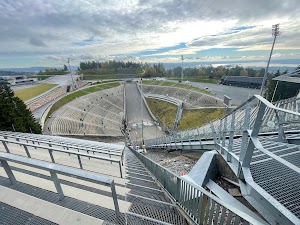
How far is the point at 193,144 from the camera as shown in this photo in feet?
35.5

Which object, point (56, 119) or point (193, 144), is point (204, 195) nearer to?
point (193, 144)

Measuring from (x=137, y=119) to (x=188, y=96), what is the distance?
1607cm

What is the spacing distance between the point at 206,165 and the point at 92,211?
384cm

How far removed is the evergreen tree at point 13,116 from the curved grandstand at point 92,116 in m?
4.24

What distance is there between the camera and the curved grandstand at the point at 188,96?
38.9 m

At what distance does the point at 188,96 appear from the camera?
46.4 metres

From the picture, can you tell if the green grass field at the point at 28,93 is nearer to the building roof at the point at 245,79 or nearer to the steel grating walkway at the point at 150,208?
the steel grating walkway at the point at 150,208

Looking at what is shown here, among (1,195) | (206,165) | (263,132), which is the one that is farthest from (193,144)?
(1,195)

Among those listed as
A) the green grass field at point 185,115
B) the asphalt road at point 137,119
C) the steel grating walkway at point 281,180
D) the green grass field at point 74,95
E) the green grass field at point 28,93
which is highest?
the steel grating walkway at point 281,180

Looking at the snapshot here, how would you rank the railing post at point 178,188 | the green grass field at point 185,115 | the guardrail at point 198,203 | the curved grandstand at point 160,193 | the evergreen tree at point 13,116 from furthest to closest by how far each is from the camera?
the green grass field at point 185,115 → the evergreen tree at point 13,116 → the railing post at point 178,188 → the curved grandstand at point 160,193 → the guardrail at point 198,203

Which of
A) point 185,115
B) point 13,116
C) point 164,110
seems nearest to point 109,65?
point 164,110

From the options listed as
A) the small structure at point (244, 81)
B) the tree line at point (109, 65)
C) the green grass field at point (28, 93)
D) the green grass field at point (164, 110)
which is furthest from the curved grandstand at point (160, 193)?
the tree line at point (109, 65)

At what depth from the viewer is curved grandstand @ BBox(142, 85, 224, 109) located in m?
38.9

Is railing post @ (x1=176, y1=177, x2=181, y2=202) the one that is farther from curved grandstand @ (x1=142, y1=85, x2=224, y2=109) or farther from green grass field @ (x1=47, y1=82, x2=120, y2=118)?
green grass field @ (x1=47, y1=82, x2=120, y2=118)
